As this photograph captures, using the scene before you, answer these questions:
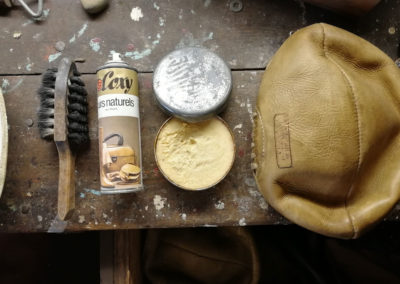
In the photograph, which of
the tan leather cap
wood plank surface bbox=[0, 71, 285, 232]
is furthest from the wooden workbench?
the tan leather cap

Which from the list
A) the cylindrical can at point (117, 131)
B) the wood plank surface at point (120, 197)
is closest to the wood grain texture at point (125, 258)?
the wood plank surface at point (120, 197)

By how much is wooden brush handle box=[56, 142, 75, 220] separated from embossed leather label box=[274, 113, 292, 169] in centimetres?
41

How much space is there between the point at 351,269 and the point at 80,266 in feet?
2.53

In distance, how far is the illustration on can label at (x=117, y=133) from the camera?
0.67 meters

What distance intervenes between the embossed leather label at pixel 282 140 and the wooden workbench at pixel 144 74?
0.14 metres

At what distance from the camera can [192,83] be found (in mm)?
698

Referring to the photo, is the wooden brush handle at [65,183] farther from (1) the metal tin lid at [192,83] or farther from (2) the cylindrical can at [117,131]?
(1) the metal tin lid at [192,83]

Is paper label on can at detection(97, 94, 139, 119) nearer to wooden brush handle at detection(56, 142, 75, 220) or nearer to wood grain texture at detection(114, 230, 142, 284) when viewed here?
wooden brush handle at detection(56, 142, 75, 220)

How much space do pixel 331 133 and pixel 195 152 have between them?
277 mm

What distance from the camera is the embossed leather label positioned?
1.99 ft

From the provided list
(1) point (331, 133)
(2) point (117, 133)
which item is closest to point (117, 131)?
(2) point (117, 133)

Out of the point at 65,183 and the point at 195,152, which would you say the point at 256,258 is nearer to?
the point at 195,152

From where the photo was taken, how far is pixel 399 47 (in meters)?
0.78

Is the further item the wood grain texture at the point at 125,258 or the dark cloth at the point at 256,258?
the dark cloth at the point at 256,258
